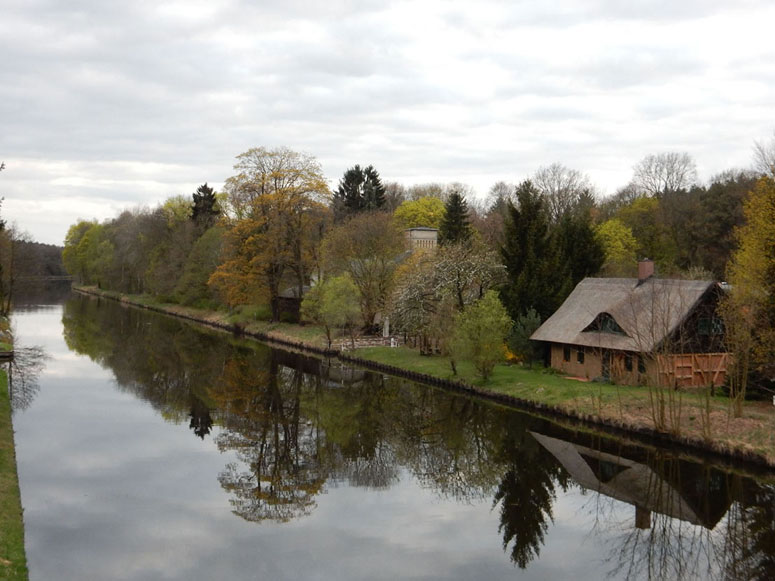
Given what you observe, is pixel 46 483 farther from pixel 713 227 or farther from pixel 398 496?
pixel 713 227

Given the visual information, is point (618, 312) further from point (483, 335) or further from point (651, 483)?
point (651, 483)

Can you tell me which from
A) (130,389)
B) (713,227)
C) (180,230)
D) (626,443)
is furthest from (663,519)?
(180,230)

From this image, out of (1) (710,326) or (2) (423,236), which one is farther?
(2) (423,236)

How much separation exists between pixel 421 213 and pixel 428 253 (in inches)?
1593

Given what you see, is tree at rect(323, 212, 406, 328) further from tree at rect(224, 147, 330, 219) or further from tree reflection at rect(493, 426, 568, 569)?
tree reflection at rect(493, 426, 568, 569)

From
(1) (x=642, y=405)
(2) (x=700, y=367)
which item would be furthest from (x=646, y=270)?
(1) (x=642, y=405)

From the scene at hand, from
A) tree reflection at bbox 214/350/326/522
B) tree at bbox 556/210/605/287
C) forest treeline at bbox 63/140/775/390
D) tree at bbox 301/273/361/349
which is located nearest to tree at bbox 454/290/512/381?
forest treeline at bbox 63/140/775/390

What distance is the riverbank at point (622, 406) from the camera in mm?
21125

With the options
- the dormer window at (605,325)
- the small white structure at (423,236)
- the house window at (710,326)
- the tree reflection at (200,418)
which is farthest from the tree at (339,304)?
the house window at (710,326)

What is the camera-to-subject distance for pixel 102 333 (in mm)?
55375

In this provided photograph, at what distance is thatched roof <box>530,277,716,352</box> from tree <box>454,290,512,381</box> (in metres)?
3.19

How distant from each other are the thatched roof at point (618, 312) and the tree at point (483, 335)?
3189mm

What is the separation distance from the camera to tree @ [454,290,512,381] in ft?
99.5

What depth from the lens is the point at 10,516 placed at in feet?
48.7
